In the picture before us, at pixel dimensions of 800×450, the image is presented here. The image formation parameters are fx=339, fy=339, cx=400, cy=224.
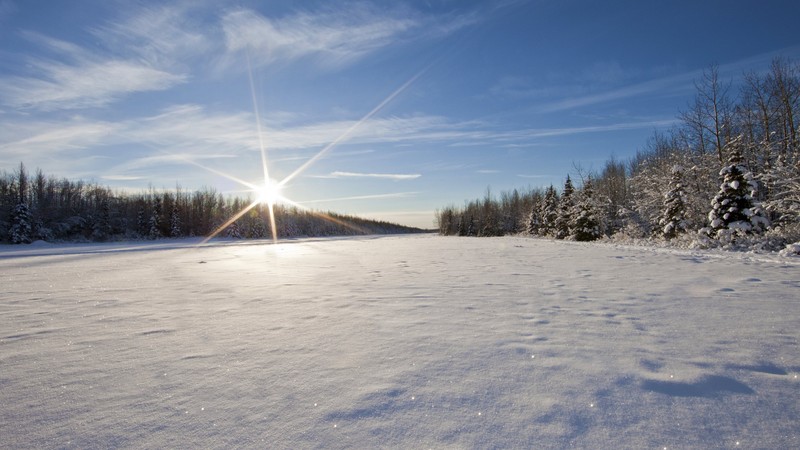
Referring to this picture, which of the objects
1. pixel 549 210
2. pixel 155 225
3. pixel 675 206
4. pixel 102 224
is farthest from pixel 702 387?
pixel 102 224

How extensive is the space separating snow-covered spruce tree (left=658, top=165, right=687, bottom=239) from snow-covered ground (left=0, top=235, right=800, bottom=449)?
750 inches

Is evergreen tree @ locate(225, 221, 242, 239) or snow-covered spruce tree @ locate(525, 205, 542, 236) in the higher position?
evergreen tree @ locate(225, 221, 242, 239)

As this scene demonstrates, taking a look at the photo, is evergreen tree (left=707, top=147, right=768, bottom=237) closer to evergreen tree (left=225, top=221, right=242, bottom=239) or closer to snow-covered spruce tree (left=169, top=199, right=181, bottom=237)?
evergreen tree (left=225, top=221, right=242, bottom=239)

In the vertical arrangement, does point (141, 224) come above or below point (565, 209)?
above

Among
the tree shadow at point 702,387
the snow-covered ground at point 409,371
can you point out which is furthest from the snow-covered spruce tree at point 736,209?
the tree shadow at point 702,387

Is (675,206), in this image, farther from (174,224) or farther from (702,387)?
(174,224)

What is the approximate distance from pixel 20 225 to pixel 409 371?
186 feet

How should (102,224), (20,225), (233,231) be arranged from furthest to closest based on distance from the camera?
1. (233,231)
2. (102,224)
3. (20,225)

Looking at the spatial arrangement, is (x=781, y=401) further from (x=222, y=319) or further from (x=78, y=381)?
(x=222, y=319)

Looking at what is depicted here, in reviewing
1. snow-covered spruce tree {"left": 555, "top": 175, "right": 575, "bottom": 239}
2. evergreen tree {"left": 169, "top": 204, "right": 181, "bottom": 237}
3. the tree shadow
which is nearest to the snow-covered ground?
the tree shadow

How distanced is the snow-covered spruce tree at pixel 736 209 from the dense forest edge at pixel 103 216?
61739mm

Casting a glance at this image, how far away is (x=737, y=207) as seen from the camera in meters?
15.0

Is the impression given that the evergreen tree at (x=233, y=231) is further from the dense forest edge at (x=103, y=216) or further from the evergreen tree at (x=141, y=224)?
the evergreen tree at (x=141, y=224)

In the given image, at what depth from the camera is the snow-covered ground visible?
202 centimetres
